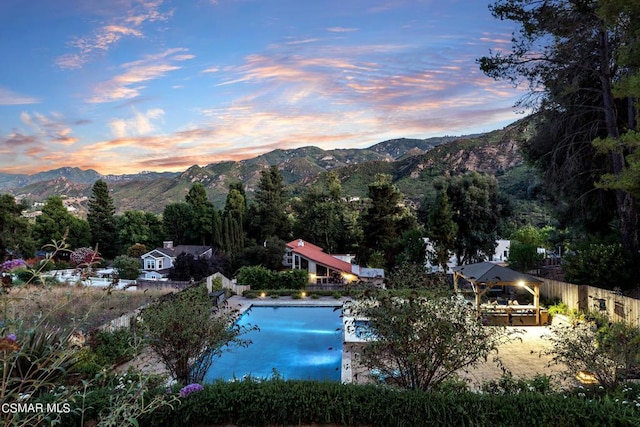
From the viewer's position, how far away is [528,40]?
47.2 feet

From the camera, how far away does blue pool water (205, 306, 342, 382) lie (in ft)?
33.0

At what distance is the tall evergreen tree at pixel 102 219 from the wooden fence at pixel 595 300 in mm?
39794

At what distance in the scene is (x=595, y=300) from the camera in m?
11.6

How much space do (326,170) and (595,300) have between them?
57.7m

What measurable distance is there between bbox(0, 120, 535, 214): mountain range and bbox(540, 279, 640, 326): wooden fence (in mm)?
6099

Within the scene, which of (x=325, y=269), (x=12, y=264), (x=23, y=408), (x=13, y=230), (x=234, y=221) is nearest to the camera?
(x=12, y=264)

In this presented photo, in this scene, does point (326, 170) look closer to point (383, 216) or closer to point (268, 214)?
point (268, 214)

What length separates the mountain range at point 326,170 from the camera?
44.3 m

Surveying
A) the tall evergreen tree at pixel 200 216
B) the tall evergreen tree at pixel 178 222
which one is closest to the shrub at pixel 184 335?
the tall evergreen tree at pixel 200 216

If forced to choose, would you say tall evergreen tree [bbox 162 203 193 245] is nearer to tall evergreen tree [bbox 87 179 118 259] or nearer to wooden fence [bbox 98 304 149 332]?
tall evergreen tree [bbox 87 179 118 259]

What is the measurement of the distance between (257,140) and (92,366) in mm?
32340

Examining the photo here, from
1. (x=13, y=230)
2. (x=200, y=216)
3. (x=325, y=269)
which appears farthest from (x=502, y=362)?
(x=13, y=230)

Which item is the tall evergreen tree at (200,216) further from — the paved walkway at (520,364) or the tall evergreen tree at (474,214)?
the paved walkway at (520,364)

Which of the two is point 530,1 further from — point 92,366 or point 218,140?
point 218,140
